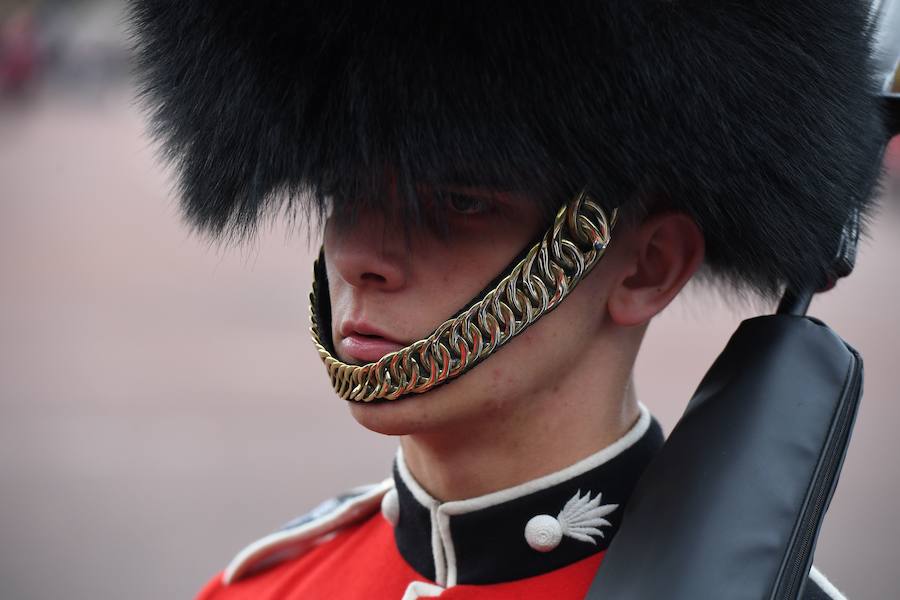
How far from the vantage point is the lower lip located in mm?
1722

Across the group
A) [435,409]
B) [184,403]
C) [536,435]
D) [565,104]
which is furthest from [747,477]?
[184,403]

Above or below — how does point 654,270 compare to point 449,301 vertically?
below

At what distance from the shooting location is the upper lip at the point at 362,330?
5.64 ft

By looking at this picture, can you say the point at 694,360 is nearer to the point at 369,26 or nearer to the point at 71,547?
the point at 71,547

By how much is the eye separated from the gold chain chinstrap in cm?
9

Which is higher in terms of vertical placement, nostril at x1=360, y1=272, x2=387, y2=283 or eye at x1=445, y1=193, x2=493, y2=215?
eye at x1=445, y1=193, x2=493, y2=215

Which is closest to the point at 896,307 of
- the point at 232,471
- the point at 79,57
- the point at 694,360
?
the point at 694,360

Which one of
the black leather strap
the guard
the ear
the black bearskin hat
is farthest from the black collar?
the black bearskin hat

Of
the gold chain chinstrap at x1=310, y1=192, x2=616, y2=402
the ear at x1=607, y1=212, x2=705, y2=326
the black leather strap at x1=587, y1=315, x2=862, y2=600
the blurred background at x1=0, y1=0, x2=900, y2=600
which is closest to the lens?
the black leather strap at x1=587, y1=315, x2=862, y2=600

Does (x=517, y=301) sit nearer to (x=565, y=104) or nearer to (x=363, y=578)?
(x=565, y=104)

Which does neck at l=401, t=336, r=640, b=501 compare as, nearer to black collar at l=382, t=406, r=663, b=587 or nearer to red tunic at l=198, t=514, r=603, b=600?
black collar at l=382, t=406, r=663, b=587

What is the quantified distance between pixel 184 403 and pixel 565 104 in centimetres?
520

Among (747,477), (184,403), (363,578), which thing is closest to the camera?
(747,477)

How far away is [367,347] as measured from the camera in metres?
1.74
